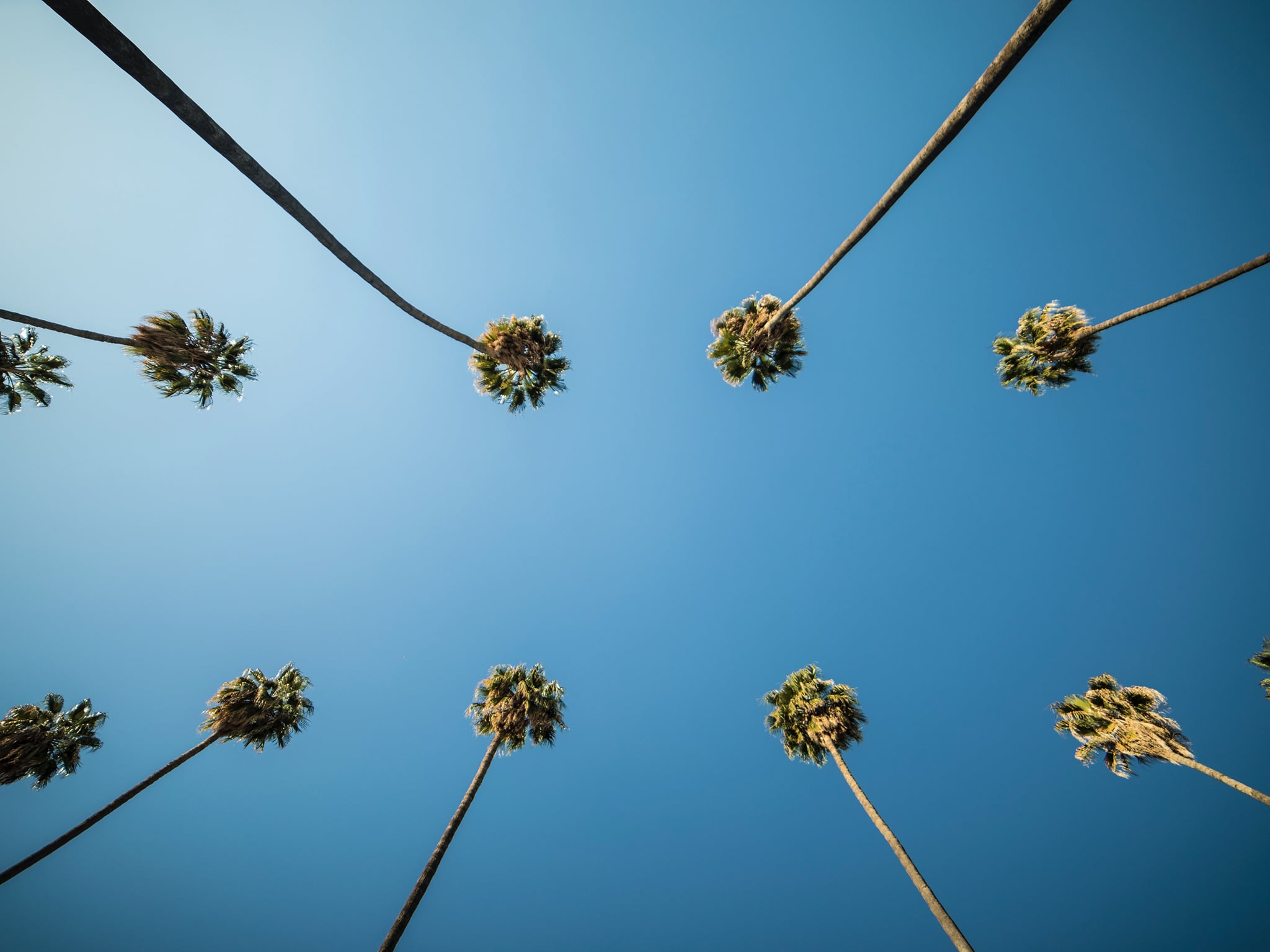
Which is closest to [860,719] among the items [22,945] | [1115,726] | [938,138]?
[1115,726]

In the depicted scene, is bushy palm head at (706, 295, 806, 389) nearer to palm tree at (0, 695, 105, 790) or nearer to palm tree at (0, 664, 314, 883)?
palm tree at (0, 664, 314, 883)

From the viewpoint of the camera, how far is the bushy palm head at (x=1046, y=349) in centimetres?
1467

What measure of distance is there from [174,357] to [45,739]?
44.8 ft

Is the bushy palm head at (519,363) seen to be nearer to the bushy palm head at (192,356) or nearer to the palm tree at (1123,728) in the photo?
the bushy palm head at (192,356)

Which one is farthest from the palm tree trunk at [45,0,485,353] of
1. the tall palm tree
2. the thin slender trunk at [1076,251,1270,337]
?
the thin slender trunk at [1076,251,1270,337]

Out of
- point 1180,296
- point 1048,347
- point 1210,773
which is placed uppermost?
point 1048,347

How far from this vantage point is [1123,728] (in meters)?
14.1

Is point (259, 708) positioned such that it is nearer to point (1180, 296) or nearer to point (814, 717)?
point (814, 717)

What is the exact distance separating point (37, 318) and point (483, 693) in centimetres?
1803

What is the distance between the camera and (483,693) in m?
15.8

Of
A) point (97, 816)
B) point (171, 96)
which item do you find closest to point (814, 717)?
point (171, 96)

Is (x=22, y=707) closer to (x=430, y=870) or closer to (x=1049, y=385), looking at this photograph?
(x=430, y=870)

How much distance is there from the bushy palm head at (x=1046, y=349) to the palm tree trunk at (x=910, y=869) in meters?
15.3

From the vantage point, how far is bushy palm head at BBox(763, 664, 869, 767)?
1467 cm
